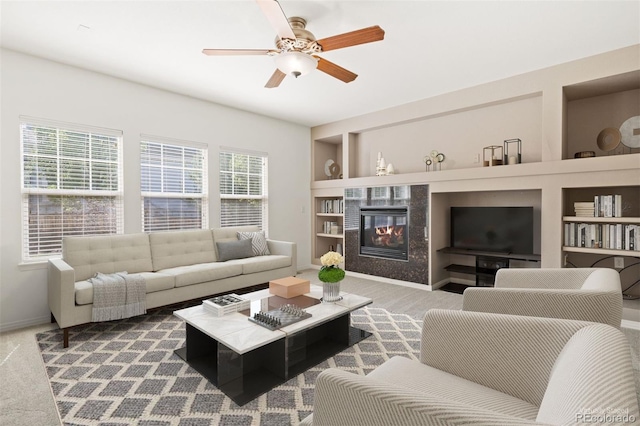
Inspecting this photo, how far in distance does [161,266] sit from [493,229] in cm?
430

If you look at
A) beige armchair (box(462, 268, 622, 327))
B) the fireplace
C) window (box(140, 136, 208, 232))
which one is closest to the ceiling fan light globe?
beige armchair (box(462, 268, 622, 327))

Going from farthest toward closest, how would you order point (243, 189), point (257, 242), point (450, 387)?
point (243, 189) < point (257, 242) < point (450, 387)

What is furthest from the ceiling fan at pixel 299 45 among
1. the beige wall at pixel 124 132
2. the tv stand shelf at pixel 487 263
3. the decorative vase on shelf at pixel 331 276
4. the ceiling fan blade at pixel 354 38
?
the tv stand shelf at pixel 487 263

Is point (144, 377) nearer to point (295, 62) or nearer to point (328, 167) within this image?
point (295, 62)

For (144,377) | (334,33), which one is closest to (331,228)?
(334,33)

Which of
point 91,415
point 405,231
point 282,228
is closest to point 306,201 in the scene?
point 282,228

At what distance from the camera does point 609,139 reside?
12.2 ft

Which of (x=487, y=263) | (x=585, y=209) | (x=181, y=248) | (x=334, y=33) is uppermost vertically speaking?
(x=334, y=33)

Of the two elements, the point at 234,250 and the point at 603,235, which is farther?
the point at 234,250

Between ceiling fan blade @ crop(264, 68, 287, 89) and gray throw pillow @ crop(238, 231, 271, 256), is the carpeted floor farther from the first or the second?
ceiling fan blade @ crop(264, 68, 287, 89)

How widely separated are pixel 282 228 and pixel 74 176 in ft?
10.3

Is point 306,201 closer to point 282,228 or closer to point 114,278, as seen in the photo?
point 282,228

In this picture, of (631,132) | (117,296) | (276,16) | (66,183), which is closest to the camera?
(276,16)

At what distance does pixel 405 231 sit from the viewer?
500 cm
